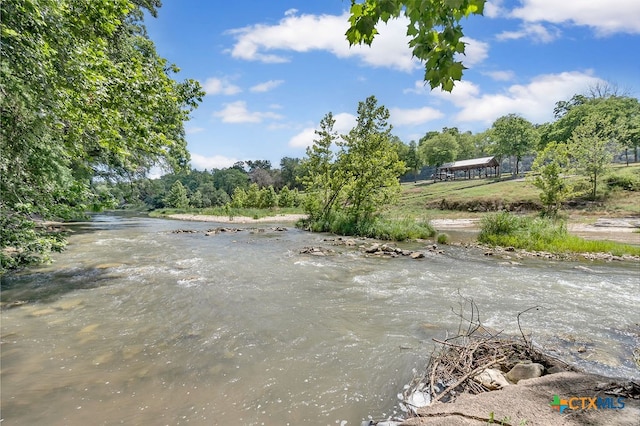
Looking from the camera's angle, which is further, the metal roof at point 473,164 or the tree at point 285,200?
the tree at point 285,200

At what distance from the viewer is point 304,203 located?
31.2 m

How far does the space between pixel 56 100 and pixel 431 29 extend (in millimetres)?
5772

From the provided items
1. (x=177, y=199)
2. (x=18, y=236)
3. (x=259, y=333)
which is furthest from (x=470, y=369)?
(x=177, y=199)

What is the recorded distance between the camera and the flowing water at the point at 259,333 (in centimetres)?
410

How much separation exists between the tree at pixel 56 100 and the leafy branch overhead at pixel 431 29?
4.18 metres

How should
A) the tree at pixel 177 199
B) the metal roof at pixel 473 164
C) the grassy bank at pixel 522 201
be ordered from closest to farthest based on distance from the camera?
the grassy bank at pixel 522 201
the metal roof at pixel 473 164
the tree at pixel 177 199

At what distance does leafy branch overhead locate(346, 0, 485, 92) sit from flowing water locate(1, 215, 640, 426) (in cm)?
375

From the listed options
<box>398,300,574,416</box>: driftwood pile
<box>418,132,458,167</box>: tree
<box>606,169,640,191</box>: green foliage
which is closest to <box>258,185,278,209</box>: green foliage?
<box>418,132,458,167</box>: tree

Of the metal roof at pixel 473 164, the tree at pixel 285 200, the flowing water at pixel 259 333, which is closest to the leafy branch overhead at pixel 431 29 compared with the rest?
the flowing water at pixel 259 333

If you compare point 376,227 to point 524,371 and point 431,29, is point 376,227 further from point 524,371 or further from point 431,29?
point 431,29

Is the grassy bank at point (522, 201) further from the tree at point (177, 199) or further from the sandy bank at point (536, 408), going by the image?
the tree at point (177, 199)

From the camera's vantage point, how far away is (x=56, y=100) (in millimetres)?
5242

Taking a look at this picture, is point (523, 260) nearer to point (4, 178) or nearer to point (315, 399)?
point (315, 399)

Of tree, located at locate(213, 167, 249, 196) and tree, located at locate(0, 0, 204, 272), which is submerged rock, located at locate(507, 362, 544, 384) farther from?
tree, located at locate(213, 167, 249, 196)
